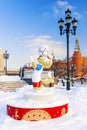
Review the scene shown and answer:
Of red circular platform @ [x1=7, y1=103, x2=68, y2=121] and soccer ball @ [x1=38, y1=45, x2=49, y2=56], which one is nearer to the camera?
red circular platform @ [x1=7, y1=103, x2=68, y2=121]

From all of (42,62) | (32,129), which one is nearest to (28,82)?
Answer: (42,62)

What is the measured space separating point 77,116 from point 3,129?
2.40 m

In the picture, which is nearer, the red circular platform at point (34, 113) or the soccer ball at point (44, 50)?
the red circular platform at point (34, 113)

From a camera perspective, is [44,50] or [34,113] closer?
[34,113]

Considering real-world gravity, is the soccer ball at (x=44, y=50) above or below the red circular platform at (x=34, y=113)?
above

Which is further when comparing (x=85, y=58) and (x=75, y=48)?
(x=85, y=58)

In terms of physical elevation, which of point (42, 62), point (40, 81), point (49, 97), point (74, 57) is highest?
point (74, 57)

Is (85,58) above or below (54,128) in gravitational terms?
above

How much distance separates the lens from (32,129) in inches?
257

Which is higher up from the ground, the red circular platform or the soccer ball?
the soccer ball

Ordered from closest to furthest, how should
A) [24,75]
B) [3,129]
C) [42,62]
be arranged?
[3,129] → [42,62] → [24,75]

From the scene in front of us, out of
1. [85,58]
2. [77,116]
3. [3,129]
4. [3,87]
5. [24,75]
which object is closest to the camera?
[3,129]

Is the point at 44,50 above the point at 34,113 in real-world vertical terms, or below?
above

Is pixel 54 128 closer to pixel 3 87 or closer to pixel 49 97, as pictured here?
pixel 49 97
